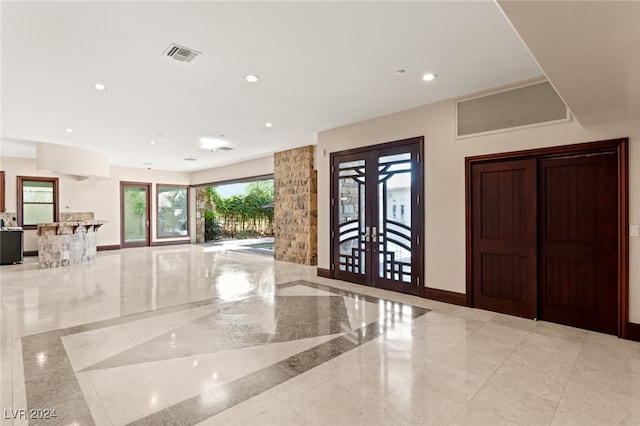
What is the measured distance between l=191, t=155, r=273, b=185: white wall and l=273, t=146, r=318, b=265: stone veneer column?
3.08 feet

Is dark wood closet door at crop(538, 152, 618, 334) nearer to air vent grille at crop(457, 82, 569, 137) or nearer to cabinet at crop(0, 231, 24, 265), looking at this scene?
air vent grille at crop(457, 82, 569, 137)

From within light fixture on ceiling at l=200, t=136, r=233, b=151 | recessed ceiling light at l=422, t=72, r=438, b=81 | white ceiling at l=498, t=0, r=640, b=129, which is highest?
light fixture on ceiling at l=200, t=136, r=233, b=151

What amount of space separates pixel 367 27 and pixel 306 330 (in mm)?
3307

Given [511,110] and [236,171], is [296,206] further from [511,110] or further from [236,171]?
[511,110]

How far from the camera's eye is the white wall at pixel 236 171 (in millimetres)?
10117

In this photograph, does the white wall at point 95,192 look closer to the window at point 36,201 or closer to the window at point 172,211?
the window at point 36,201

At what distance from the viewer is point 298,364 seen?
2947 millimetres

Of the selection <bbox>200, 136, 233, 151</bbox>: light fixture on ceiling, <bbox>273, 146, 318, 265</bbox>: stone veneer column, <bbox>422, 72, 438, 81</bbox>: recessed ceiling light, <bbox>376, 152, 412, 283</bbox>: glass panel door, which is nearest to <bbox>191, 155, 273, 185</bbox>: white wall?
<bbox>273, 146, 318, 265</bbox>: stone veneer column

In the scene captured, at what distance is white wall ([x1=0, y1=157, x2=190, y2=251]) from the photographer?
9516 millimetres

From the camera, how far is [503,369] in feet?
9.30

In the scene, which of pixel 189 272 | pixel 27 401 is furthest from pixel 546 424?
pixel 189 272

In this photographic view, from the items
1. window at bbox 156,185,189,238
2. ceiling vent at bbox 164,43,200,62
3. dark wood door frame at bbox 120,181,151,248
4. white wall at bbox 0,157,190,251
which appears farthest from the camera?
window at bbox 156,185,189,238

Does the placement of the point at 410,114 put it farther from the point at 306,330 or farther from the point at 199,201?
the point at 199,201

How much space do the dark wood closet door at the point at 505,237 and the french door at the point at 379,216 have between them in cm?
87
